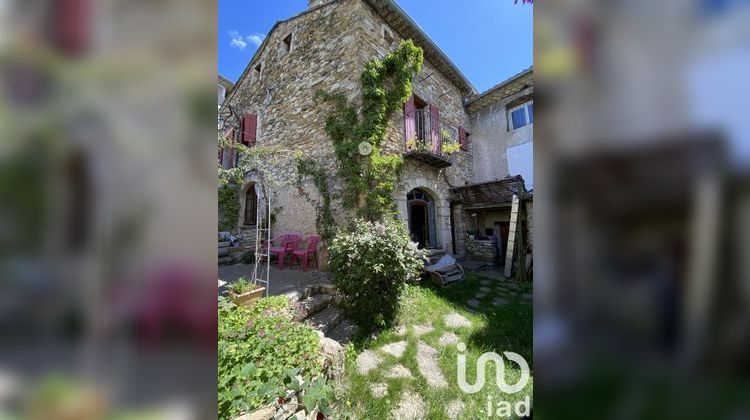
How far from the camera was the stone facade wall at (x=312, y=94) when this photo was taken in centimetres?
645

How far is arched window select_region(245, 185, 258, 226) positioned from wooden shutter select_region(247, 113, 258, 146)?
151 cm

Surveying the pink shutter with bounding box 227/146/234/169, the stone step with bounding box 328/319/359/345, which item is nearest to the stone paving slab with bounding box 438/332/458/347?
the stone step with bounding box 328/319/359/345

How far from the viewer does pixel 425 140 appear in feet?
25.8

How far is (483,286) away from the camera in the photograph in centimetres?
619

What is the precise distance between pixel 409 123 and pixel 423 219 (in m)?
2.83

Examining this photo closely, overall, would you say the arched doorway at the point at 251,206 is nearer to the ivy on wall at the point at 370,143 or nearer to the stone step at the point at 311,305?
the ivy on wall at the point at 370,143

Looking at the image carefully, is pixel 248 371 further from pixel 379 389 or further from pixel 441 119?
pixel 441 119

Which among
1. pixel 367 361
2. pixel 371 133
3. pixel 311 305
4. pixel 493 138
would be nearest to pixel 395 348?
pixel 367 361

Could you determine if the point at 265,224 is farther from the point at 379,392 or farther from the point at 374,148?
the point at 379,392

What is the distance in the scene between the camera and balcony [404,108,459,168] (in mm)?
7082

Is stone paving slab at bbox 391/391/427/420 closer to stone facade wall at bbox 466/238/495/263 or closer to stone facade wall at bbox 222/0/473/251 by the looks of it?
stone facade wall at bbox 222/0/473/251

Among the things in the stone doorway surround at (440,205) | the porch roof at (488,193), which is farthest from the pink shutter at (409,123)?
the porch roof at (488,193)

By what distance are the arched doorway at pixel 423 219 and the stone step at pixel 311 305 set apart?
152 inches
